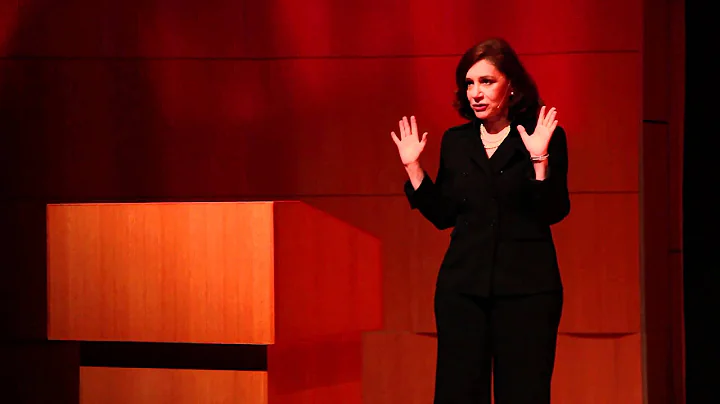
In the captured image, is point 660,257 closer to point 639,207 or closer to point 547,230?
point 639,207

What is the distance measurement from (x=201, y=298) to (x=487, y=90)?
85 centimetres

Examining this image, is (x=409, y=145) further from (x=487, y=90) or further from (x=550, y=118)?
(x=550, y=118)

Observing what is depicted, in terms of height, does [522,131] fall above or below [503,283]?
above

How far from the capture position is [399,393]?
4305 mm

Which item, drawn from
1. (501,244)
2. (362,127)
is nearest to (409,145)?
(501,244)

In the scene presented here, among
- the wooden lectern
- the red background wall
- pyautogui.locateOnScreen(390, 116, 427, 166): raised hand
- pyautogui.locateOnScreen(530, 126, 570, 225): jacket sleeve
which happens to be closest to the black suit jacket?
pyautogui.locateOnScreen(530, 126, 570, 225): jacket sleeve

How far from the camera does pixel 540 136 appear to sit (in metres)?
2.36

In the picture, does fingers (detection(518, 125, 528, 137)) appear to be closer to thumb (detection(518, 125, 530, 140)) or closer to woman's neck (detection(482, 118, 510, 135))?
thumb (detection(518, 125, 530, 140))

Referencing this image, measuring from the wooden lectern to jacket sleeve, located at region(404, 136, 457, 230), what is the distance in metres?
0.25

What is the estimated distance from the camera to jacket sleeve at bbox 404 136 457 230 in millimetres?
2527

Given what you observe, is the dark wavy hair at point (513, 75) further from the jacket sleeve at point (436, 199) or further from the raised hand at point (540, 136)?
the jacket sleeve at point (436, 199)

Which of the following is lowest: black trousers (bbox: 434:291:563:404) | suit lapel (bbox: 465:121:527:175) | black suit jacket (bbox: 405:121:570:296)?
black trousers (bbox: 434:291:563:404)

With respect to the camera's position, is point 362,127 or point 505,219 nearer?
point 505,219

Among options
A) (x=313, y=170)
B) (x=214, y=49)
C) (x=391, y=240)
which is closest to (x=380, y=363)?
(x=391, y=240)
